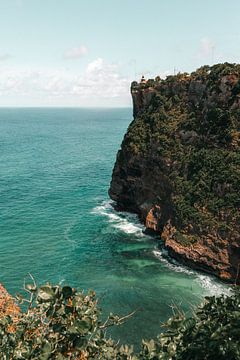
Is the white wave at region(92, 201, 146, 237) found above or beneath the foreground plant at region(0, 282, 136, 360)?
beneath

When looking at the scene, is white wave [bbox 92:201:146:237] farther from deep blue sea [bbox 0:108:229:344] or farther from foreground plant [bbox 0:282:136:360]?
foreground plant [bbox 0:282:136:360]

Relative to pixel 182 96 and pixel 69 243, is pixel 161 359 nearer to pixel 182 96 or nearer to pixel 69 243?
pixel 69 243

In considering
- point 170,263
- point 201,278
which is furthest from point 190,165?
point 201,278

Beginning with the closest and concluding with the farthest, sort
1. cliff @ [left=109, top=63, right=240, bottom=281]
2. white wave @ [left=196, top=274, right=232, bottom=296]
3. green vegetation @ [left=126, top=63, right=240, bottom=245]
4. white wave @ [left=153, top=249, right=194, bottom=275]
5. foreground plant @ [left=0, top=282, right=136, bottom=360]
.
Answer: foreground plant @ [left=0, top=282, right=136, bottom=360]
white wave @ [left=196, top=274, right=232, bottom=296]
cliff @ [left=109, top=63, right=240, bottom=281]
white wave @ [left=153, top=249, right=194, bottom=275]
green vegetation @ [left=126, top=63, right=240, bottom=245]

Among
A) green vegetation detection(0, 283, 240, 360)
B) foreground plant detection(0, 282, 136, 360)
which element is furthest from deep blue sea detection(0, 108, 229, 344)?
foreground plant detection(0, 282, 136, 360)

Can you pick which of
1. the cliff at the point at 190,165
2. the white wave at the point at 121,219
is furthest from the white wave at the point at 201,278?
the white wave at the point at 121,219

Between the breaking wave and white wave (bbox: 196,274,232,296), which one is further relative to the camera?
the breaking wave

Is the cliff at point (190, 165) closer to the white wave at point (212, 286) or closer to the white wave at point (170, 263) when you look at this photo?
the white wave at point (170, 263)
